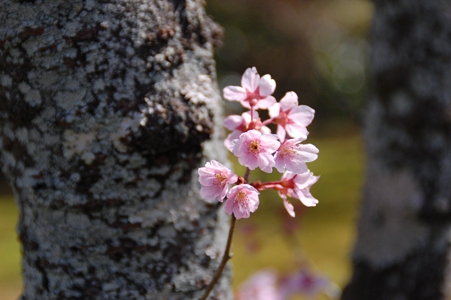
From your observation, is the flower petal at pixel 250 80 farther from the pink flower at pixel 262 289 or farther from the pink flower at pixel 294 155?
the pink flower at pixel 262 289

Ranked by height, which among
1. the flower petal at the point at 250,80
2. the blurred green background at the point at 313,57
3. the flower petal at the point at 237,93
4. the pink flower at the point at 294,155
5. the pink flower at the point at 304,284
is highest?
the flower petal at the point at 250,80

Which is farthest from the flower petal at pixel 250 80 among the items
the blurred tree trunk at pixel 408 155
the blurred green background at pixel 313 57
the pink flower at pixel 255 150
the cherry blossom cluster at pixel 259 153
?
the blurred green background at pixel 313 57

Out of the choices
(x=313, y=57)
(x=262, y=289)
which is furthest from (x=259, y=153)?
(x=313, y=57)

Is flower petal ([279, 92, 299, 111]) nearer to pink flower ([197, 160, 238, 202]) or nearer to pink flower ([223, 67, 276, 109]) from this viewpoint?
pink flower ([223, 67, 276, 109])

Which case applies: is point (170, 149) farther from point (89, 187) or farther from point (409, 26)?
point (409, 26)

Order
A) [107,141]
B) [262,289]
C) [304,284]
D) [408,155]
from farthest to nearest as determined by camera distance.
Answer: [262,289], [304,284], [408,155], [107,141]

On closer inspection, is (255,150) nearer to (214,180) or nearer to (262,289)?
(214,180)

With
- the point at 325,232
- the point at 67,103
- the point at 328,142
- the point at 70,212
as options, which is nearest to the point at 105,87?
the point at 67,103
